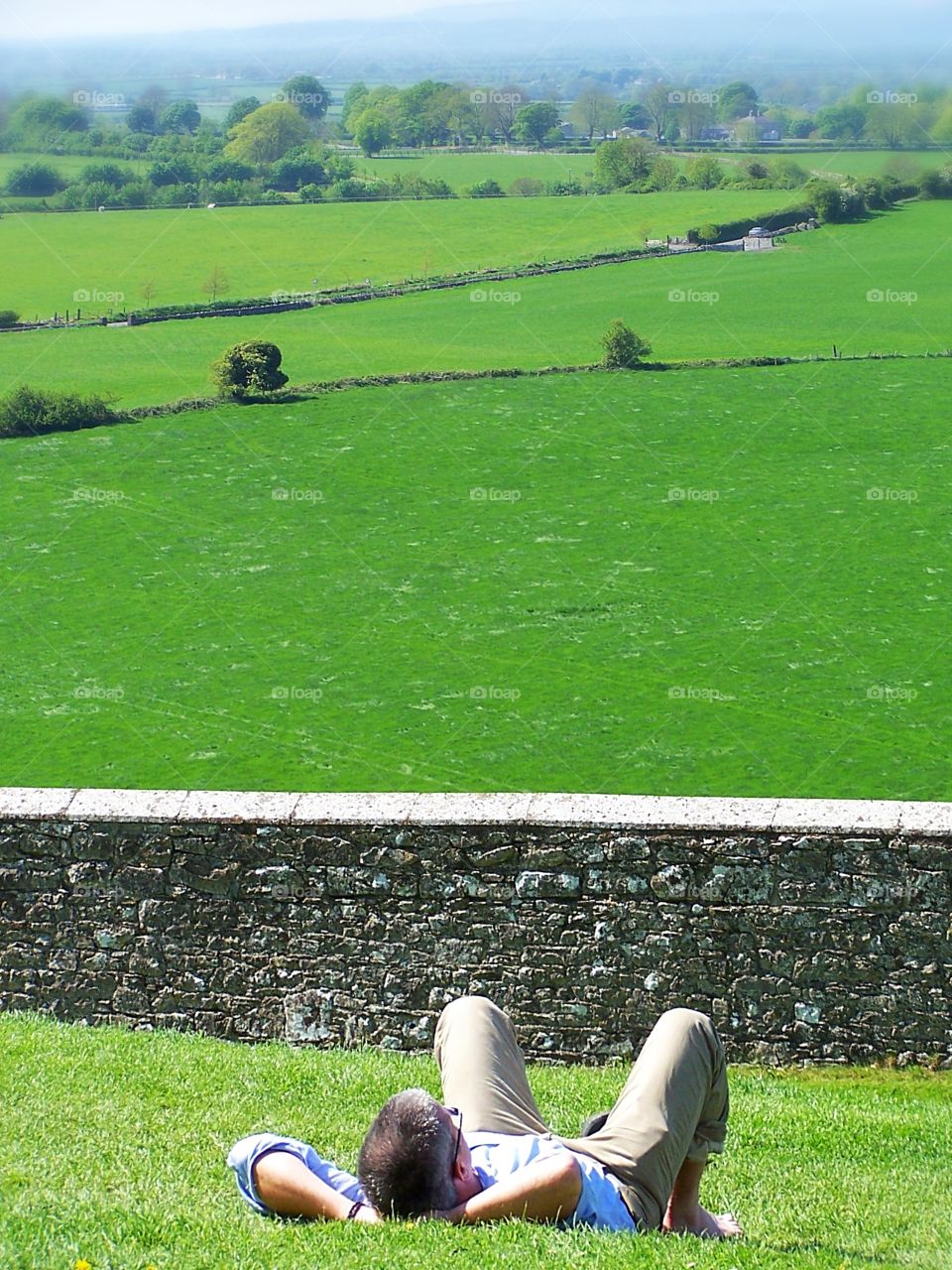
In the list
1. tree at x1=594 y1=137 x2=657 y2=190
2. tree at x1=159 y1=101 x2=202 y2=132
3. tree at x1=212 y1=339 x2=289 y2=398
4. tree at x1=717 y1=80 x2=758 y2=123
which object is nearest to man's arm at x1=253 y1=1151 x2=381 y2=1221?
tree at x1=212 y1=339 x2=289 y2=398

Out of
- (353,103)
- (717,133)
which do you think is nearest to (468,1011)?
(717,133)

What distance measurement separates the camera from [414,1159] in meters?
4.41

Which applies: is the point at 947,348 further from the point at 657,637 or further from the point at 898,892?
the point at 898,892

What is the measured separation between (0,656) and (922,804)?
30.3 meters

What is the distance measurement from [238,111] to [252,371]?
162ft

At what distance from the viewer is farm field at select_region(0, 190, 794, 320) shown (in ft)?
231

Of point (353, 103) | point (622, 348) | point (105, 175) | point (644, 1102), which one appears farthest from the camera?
point (353, 103)

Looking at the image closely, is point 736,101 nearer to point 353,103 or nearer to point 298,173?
point 353,103

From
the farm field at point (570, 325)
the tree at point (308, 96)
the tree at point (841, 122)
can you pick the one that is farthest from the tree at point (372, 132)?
the farm field at point (570, 325)

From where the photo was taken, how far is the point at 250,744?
1162 inches

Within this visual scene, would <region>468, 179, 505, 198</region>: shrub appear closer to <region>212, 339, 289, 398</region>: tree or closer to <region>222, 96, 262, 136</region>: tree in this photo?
<region>222, 96, 262, 136</region>: tree

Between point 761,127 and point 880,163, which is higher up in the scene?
point 880,163

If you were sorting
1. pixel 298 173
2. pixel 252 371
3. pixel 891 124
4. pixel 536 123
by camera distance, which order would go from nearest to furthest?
pixel 252 371 < pixel 891 124 < pixel 298 173 < pixel 536 123

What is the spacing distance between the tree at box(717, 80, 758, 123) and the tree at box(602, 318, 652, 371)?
158 ft
